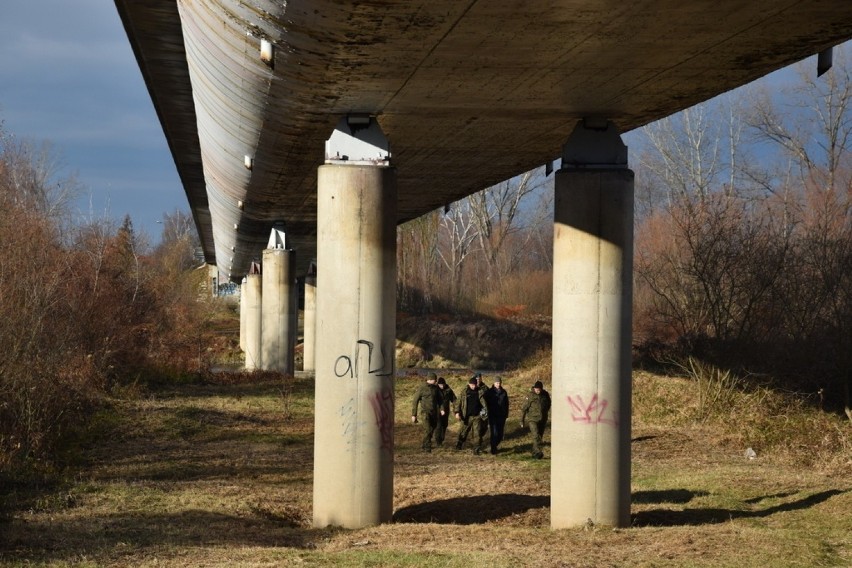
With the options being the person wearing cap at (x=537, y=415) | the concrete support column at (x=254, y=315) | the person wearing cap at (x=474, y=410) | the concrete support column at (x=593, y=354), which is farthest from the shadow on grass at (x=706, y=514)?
the concrete support column at (x=254, y=315)

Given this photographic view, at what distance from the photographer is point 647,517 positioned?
13.2m

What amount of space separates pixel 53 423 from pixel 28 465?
232 cm

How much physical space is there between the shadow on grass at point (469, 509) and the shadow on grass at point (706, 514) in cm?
151

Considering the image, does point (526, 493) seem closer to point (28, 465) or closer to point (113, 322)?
point (28, 465)

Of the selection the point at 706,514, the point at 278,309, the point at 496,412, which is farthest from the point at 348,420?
the point at 278,309

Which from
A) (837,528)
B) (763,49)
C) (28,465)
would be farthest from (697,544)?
(28,465)

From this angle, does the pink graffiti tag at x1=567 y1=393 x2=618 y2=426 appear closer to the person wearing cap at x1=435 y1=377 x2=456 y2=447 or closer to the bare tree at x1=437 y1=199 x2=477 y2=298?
the person wearing cap at x1=435 y1=377 x2=456 y2=447

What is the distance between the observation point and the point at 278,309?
35.9 m

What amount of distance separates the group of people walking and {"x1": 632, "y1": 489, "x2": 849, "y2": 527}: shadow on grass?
557 cm

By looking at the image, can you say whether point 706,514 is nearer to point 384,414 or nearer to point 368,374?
point 384,414

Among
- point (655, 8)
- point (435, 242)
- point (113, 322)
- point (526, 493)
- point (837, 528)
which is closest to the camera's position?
point (655, 8)

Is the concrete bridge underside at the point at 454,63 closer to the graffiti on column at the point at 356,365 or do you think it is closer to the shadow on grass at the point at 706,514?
the graffiti on column at the point at 356,365

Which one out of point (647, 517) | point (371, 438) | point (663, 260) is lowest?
point (647, 517)

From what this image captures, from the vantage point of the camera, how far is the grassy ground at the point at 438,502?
10102 millimetres
